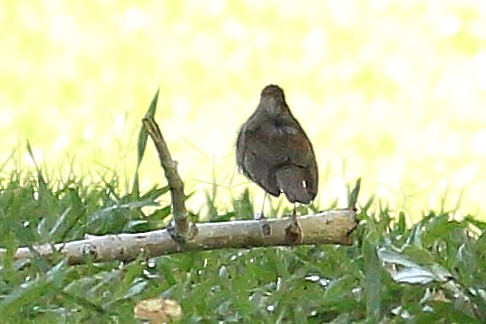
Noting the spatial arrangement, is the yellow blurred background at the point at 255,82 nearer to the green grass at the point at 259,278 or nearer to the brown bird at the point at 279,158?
the green grass at the point at 259,278

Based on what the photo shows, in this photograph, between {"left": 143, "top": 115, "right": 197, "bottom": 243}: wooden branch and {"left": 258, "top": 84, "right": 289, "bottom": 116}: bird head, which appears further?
{"left": 258, "top": 84, "right": 289, "bottom": 116}: bird head

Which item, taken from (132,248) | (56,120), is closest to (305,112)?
(56,120)

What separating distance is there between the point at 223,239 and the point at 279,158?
214 mm

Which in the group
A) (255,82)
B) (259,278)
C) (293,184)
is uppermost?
(255,82)

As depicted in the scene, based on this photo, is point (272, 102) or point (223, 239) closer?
point (223, 239)

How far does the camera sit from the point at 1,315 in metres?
3.10

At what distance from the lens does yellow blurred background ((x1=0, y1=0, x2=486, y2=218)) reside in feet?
18.2

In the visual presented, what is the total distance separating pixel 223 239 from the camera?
3.36 metres

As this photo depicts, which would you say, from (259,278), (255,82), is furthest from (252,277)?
(255,82)

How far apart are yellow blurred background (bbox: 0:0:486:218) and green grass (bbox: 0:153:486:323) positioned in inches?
42.2

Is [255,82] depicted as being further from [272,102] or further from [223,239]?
[223,239]

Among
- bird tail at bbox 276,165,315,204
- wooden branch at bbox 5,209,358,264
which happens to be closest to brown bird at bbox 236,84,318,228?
bird tail at bbox 276,165,315,204

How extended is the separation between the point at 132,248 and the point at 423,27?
3765mm

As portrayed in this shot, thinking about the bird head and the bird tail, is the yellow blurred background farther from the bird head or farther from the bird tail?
the bird tail
